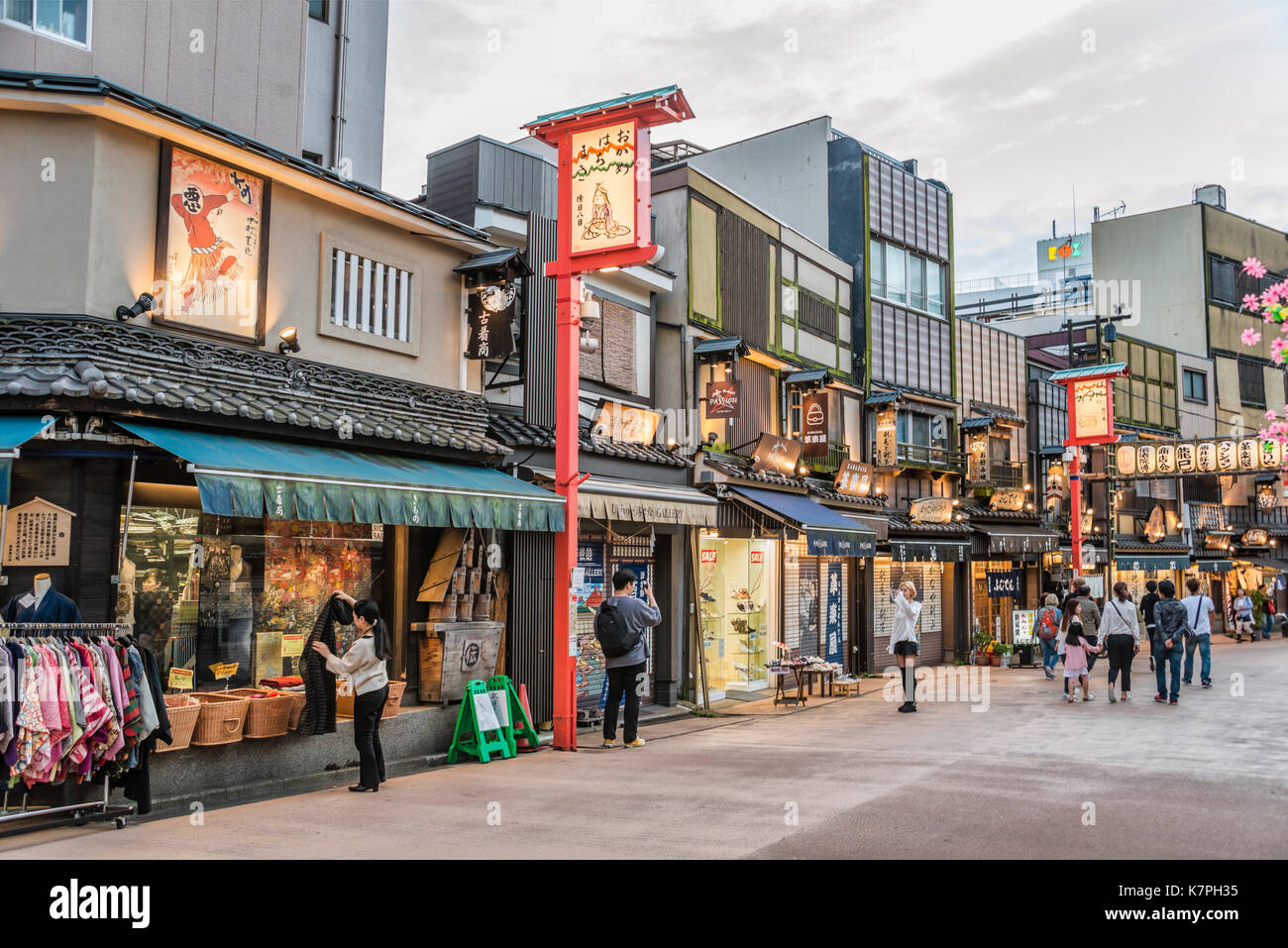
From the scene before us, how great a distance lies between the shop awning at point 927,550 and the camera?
2345 centimetres

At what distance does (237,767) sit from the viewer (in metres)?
9.70

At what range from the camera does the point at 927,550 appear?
24.4m

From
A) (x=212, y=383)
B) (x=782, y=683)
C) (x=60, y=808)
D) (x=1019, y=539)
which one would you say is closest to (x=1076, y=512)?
(x=1019, y=539)

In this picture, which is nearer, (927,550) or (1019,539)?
(927,550)

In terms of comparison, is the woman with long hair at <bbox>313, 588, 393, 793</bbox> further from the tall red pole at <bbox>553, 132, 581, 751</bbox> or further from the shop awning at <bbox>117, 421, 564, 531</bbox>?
the tall red pole at <bbox>553, 132, 581, 751</bbox>

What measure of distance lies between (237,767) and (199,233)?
5.29 metres

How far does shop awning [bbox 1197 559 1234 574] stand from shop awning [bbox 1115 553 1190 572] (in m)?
2.00

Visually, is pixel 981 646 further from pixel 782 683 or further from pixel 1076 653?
pixel 782 683

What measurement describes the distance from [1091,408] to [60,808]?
26422 mm

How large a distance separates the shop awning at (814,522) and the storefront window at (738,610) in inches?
51.8

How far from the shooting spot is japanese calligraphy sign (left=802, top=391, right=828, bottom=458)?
70.7 feet

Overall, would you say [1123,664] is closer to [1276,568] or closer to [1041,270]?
[1276,568]

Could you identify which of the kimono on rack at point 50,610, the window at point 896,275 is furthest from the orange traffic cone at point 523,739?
the window at point 896,275

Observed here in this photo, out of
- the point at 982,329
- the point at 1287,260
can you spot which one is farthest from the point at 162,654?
the point at 1287,260
